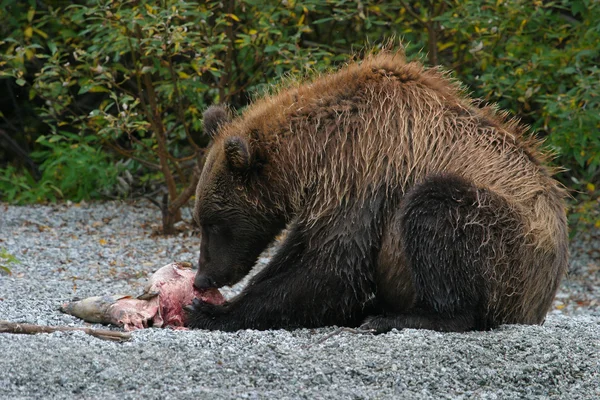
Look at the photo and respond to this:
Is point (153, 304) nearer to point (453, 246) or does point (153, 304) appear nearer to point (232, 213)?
point (232, 213)

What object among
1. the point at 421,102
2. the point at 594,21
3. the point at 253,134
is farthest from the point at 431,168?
the point at 594,21

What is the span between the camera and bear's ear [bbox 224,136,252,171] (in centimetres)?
556

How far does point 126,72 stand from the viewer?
956 cm

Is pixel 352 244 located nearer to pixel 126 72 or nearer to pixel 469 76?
pixel 126 72

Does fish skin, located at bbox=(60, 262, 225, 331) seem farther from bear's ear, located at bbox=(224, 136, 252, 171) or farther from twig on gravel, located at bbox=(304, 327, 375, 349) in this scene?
twig on gravel, located at bbox=(304, 327, 375, 349)

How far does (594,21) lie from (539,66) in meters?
0.79

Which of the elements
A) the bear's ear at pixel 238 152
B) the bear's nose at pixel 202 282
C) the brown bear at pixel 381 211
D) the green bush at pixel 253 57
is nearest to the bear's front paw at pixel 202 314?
the brown bear at pixel 381 211

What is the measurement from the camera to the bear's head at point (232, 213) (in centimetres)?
577

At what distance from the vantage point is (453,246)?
5.18 m

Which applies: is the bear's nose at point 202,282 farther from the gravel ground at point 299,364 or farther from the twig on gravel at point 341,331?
the twig on gravel at point 341,331

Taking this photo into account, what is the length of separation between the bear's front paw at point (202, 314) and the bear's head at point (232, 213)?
0.26 meters

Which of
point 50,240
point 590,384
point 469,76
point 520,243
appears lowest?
point 50,240

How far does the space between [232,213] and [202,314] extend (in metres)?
0.69

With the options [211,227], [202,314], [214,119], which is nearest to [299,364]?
[202,314]
